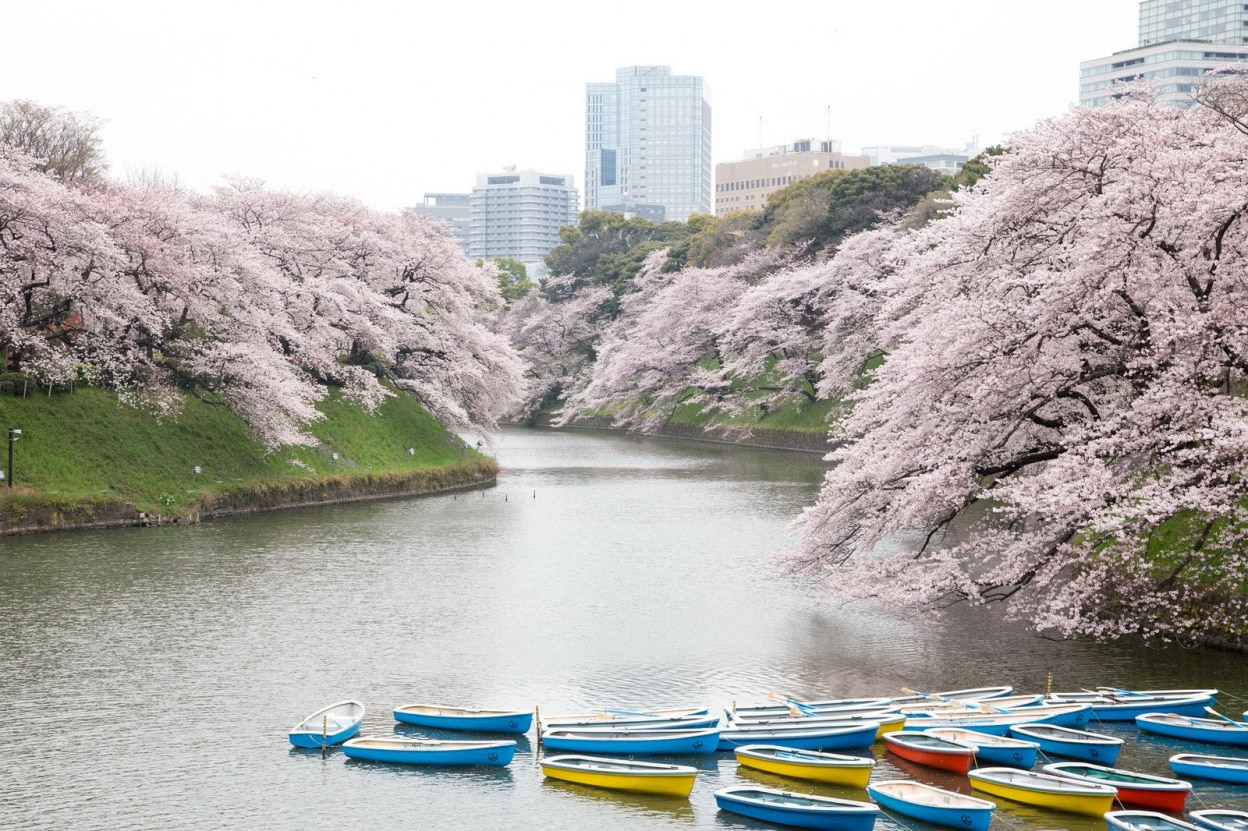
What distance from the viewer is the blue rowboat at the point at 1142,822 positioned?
1378 cm

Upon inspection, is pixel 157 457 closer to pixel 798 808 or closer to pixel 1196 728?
pixel 798 808

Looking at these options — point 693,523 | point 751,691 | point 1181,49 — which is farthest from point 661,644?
point 1181,49

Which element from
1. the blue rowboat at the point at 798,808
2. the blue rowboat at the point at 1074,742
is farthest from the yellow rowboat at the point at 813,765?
the blue rowboat at the point at 1074,742

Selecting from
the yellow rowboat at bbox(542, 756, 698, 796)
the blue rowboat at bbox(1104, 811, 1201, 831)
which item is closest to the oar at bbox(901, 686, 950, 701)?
the blue rowboat at bbox(1104, 811, 1201, 831)

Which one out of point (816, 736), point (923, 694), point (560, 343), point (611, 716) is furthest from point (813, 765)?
point (560, 343)

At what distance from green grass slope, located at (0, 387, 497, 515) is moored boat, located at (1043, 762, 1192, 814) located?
95.7 ft

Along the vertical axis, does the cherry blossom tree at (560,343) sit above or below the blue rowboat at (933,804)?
above

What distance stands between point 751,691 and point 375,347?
35.1 m

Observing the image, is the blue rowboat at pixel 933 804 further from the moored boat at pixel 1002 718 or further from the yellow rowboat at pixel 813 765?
the moored boat at pixel 1002 718

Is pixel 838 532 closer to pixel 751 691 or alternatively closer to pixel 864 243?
pixel 751 691

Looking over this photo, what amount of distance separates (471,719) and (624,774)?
116 inches

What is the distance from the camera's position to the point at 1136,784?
15.0m

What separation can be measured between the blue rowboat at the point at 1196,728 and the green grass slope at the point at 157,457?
29.2m

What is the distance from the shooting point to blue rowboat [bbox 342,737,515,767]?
16750mm
